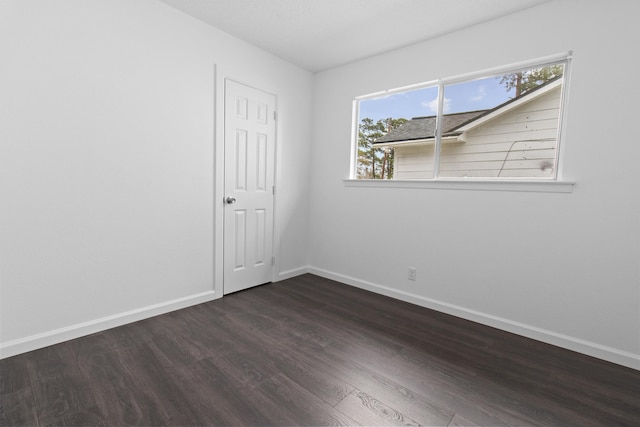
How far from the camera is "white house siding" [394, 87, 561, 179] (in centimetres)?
241

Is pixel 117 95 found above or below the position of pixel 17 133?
above

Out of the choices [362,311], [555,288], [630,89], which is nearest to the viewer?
[630,89]

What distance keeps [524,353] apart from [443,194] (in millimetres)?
1403

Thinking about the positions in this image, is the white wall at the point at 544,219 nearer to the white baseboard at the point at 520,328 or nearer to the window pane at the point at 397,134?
the white baseboard at the point at 520,328

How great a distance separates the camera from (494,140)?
105 inches

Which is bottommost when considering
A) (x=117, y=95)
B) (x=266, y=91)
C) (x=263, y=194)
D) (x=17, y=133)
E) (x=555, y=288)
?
(x=555, y=288)

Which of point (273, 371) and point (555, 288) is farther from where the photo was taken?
point (555, 288)

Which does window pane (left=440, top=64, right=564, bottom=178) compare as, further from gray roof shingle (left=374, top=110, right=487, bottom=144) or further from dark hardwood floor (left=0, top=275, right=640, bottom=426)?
dark hardwood floor (left=0, top=275, right=640, bottom=426)

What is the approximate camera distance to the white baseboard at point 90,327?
1960mm

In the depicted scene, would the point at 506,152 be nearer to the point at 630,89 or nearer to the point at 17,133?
the point at 630,89

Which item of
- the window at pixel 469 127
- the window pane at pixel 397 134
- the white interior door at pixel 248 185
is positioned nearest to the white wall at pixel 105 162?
the white interior door at pixel 248 185

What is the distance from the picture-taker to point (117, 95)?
7.48ft

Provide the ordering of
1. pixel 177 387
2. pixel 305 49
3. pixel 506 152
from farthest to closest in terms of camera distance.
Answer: pixel 305 49
pixel 506 152
pixel 177 387

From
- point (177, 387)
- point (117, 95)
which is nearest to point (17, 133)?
point (117, 95)
